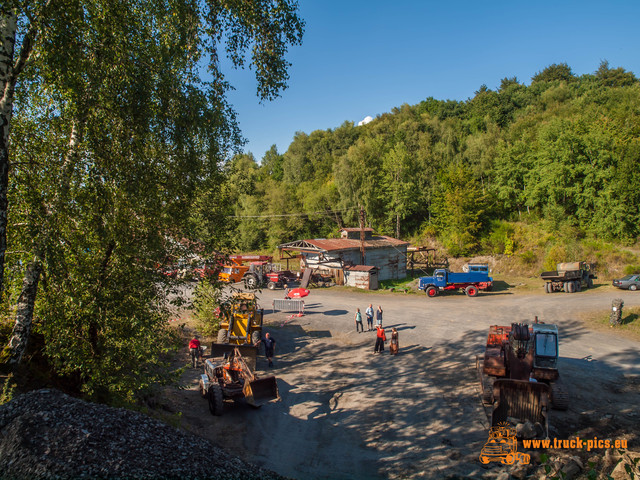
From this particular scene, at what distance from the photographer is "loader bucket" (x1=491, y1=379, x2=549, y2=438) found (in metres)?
9.79

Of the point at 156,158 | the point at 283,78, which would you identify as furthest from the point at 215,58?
the point at 156,158

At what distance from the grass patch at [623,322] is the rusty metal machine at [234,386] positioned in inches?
671

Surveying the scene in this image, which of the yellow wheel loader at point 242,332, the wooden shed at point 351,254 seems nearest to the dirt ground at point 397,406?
the yellow wheel loader at point 242,332

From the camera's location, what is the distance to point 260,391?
468 inches

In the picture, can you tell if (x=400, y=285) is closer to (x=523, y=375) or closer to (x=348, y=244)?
(x=348, y=244)

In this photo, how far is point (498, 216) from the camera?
46.9 m

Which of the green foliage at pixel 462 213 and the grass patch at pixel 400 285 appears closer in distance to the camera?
the grass patch at pixel 400 285

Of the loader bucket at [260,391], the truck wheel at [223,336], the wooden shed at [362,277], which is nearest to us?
the loader bucket at [260,391]

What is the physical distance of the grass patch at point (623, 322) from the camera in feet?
61.2

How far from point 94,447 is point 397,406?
27.3 ft

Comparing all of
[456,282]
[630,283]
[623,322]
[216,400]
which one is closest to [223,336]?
[216,400]

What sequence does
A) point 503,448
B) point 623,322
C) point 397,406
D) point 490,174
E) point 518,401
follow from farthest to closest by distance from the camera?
point 490,174, point 623,322, point 397,406, point 518,401, point 503,448

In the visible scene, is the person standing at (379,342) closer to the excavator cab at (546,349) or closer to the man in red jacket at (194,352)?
the excavator cab at (546,349)

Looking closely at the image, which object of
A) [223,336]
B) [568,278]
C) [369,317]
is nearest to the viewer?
[223,336]
